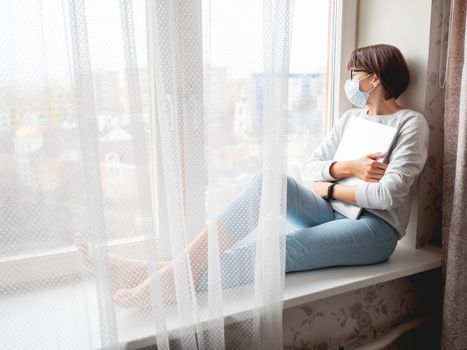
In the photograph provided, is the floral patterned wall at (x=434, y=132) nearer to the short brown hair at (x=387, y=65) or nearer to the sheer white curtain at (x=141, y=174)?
the short brown hair at (x=387, y=65)

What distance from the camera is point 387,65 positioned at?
136 cm

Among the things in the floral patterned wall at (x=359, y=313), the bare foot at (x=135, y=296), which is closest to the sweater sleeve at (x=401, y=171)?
the floral patterned wall at (x=359, y=313)

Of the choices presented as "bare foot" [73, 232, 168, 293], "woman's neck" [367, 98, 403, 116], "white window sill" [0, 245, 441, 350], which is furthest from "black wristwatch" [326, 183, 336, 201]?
"bare foot" [73, 232, 168, 293]

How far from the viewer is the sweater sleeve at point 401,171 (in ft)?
4.09

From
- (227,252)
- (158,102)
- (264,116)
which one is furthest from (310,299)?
(158,102)

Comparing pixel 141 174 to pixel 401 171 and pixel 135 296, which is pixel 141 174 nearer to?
pixel 135 296

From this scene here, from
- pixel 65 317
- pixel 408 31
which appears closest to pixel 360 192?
pixel 408 31

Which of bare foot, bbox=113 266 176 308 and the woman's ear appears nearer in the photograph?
bare foot, bbox=113 266 176 308

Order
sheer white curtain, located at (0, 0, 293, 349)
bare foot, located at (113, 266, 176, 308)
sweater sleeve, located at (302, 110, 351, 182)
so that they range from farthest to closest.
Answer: sweater sleeve, located at (302, 110, 351, 182), bare foot, located at (113, 266, 176, 308), sheer white curtain, located at (0, 0, 293, 349)

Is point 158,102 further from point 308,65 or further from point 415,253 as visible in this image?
point 415,253

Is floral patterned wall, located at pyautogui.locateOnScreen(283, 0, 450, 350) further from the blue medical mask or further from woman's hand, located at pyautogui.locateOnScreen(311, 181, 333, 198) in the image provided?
woman's hand, located at pyautogui.locateOnScreen(311, 181, 333, 198)

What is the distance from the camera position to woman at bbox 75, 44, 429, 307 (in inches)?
48.1

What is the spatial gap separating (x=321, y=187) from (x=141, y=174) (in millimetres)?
713

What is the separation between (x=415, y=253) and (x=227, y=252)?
736 millimetres
